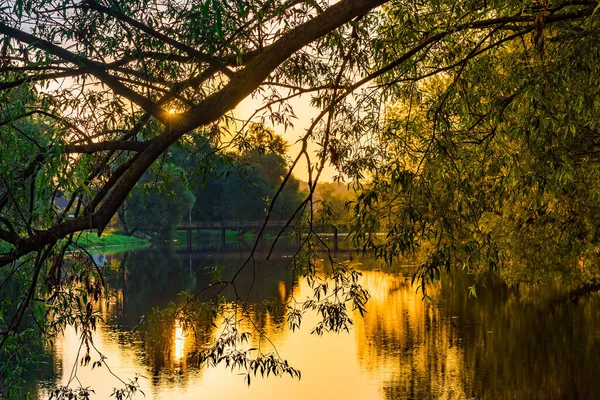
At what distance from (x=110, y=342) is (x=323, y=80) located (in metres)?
17.9

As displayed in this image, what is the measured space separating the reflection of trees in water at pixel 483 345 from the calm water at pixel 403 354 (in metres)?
0.03

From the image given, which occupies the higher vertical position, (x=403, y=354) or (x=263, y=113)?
(x=263, y=113)

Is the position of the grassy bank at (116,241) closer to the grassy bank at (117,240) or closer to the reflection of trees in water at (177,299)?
the grassy bank at (117,240)

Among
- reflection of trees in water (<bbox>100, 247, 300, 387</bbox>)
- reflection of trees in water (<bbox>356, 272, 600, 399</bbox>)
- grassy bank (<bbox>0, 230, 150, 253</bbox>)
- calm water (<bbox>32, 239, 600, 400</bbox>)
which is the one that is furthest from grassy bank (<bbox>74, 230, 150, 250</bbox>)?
reflection of trees in water (<bbox>356, 272, 600, 399</bbox>)

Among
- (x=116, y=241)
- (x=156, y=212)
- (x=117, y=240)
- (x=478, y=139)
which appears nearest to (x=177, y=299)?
(x=478, y=139)

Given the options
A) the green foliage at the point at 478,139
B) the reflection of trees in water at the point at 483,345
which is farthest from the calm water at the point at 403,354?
the green foliage at the point at 478,139

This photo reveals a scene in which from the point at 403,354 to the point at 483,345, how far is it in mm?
2523

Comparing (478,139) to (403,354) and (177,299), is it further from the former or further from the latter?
(177,299)

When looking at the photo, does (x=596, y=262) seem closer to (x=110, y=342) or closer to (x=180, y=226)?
(x=110, y=342)

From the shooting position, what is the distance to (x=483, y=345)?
2325 cm

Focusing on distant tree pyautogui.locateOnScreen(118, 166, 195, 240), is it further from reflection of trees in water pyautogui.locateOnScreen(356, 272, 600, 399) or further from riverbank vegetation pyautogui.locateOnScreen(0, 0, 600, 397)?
riverbank vegetation pyautogui.locateOnScreen(0, 0, 600, 397)

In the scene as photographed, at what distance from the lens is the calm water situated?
1914 centimetres

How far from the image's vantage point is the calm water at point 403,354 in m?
19.1

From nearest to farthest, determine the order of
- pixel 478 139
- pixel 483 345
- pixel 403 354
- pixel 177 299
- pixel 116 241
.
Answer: pixel 478 139 < pixel 403 354 < pixel 483 345 < pixel 177 299 < pixel 116 241
